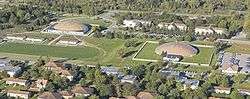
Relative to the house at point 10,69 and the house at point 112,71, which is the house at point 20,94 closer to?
the house at point 10,69

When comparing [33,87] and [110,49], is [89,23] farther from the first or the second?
[33,87]

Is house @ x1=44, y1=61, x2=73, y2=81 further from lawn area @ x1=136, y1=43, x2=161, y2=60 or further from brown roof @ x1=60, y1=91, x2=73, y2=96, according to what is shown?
lawn area @ x1=136, y1=43, x2=161, y2=60

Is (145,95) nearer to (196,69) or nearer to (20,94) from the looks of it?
(20,94)

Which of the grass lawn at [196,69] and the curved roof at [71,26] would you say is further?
the curved roof at [71,26]

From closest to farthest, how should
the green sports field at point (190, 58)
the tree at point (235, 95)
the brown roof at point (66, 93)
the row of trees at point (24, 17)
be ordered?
the tree at point (235, 95) < the brown roof at point (66, 93) < the green sports field at point (190, 58) < the row of trees at point (24, 17)

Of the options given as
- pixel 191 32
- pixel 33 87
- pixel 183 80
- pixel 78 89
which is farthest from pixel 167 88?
pixel 191 32

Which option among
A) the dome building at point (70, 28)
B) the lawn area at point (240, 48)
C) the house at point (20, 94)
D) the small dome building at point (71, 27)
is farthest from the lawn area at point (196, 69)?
the small dome building at point (71, 27)

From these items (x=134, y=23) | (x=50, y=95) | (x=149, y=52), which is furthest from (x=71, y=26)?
(x=50, y=95)

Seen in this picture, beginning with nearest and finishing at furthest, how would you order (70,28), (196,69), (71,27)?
(196,69) → (70,28) → (71,27)
